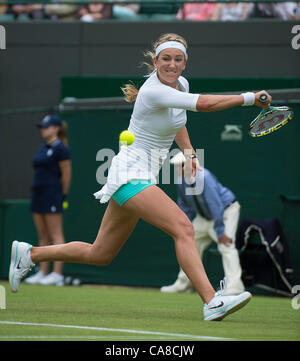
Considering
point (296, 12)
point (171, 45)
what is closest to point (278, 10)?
point (296, 12)

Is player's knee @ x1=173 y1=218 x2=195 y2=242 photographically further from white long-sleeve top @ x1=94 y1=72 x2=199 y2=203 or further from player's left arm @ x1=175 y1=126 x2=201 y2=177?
player's left arm @ x1=175 y1=126 x2=201 y2=177

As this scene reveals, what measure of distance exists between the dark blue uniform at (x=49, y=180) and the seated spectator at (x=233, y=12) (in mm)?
3794

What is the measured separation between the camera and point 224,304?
18.0 ft

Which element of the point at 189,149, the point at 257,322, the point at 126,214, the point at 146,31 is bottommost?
the point at 257,322

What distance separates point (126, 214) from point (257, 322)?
4.02 feet

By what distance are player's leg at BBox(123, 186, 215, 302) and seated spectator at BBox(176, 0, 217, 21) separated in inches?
298

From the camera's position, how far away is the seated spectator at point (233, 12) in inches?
491

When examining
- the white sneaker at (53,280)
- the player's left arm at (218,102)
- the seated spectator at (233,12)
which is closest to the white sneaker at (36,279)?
the white sneaker at (53,280)

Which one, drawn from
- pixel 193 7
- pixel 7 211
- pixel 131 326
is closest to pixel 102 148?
pixel 7 211

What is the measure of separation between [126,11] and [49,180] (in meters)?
4.12

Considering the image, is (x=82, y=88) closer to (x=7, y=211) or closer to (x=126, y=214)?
(x=7, y=211)

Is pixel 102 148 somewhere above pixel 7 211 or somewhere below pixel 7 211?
above

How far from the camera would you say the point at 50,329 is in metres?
4.95

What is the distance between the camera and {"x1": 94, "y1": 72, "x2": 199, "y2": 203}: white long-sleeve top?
569cm
